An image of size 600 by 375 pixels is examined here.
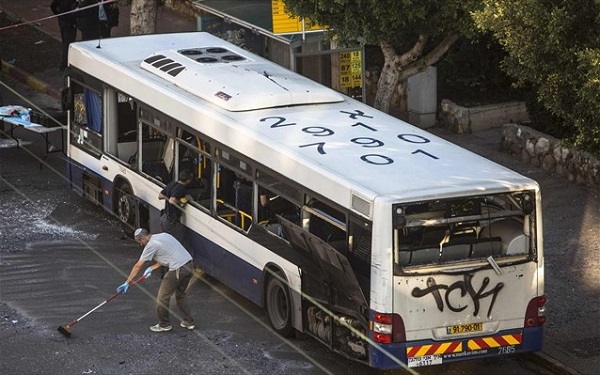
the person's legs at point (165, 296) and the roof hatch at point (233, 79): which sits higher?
the roof hatch at point (233, 79)

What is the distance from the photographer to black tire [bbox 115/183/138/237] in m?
18.4

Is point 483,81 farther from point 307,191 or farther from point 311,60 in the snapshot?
point 307,191

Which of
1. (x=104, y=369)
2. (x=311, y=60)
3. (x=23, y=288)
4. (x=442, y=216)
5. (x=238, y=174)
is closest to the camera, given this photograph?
(x=442, y=216)

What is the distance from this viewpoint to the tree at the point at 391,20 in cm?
1880

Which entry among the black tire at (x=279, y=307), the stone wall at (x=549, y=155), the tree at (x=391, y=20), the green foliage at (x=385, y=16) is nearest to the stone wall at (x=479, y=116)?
the stone wall at (x=549, y=155)

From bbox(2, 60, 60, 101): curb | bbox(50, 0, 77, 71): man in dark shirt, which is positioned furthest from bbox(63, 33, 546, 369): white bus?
bbox(50, 0, 77, 71): man in dark shirt

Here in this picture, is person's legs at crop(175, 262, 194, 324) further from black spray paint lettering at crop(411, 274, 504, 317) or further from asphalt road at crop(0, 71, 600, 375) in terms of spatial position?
black spray paint lettering at crop(411, 274, 504, 317)

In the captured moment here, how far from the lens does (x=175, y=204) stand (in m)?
16.7

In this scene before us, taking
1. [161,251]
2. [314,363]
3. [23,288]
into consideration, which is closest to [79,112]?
[23,288]

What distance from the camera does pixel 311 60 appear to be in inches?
890

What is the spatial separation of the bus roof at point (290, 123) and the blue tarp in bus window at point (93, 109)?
36cm

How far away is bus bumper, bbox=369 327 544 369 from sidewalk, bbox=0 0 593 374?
72 centimetres

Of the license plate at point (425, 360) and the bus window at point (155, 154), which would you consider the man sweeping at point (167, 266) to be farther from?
the license plate at point (425, 360)

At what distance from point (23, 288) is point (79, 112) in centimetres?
415
